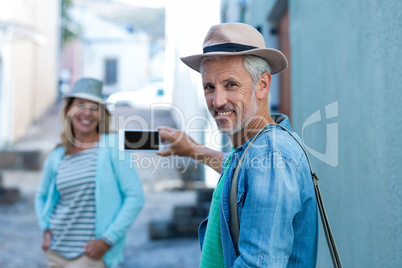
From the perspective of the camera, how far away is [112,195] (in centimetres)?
306

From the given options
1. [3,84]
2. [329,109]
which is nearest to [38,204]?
[329,109]

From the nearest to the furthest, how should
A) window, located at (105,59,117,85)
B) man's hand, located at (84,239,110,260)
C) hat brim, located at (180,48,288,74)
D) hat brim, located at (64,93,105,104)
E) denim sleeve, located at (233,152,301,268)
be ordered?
denim sleeve, located at (233,152,301,268) → hat brim, located at (180,48,288,74) → man's hand, located at (84,239,110,260) → hat brim, located at (64,93,105,104) → window, located at (105,59,117,85)

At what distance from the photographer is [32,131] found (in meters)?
19.9

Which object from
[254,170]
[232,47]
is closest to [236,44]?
[232,47]

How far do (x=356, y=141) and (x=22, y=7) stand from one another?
19.1 meters

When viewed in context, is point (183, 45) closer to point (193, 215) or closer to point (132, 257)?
point (193, 215)

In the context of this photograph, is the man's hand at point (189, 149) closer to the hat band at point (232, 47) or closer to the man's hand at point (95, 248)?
the hat band at point (232, 47)

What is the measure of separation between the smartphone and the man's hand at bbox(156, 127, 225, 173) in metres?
0.13

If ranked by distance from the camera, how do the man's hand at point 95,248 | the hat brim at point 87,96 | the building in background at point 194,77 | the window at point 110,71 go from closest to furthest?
the man's hand at point 95,248 → the hat brim at point 87,96 → the building in background at point 194,77 → the window at point 110,71

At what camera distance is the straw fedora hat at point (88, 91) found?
10.7 ft

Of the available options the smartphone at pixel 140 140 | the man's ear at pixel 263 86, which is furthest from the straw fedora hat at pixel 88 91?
the man's ear at pixel 263 86

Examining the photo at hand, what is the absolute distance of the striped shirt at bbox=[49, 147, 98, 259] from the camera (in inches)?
118

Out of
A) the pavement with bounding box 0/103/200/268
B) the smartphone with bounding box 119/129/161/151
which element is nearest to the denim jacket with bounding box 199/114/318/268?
the smartphone with bounding box 119/129/161/151

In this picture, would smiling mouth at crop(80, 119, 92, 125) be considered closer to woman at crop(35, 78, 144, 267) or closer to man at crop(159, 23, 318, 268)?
woman at crop(35, 78, 144, 267)
